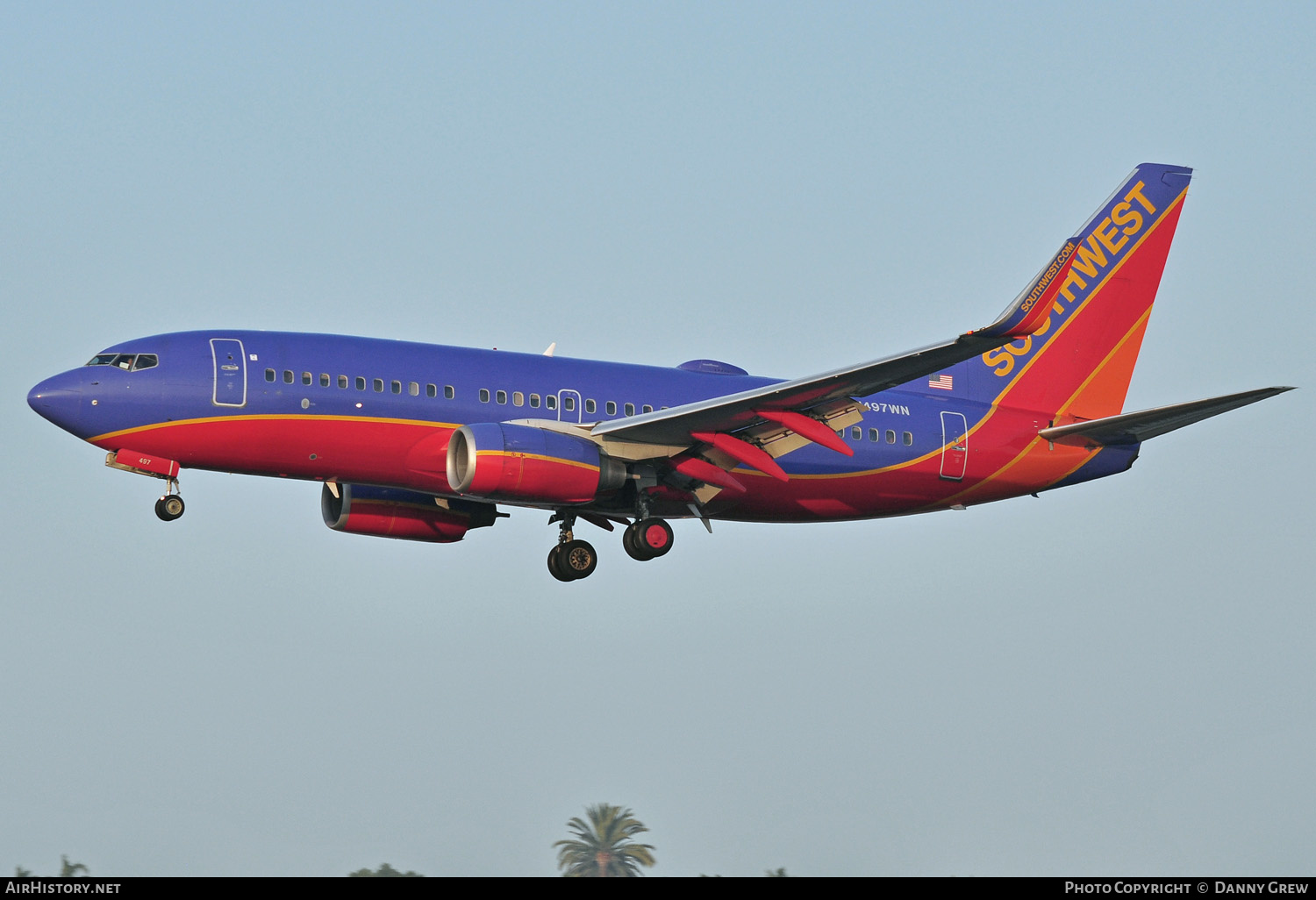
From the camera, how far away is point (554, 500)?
123ft

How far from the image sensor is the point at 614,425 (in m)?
38.0

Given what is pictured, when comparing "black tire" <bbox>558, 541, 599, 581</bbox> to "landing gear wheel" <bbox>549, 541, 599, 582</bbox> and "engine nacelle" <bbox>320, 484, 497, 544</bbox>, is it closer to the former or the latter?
"landing gear wheel" <bbox>549, 541, 599, 582</bbox>

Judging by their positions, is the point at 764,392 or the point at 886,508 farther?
the point at 886,508

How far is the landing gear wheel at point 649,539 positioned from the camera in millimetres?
39625

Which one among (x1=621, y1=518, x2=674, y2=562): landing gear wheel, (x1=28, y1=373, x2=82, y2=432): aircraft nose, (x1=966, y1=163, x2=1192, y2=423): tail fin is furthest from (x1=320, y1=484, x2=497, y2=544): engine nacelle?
(x1=966, y1=163, x2=1192, y2=423): tail fin

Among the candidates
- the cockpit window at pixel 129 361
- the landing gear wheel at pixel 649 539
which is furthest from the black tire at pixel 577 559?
the cockpit window at pixel 129 361

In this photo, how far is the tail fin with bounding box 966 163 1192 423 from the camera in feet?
146

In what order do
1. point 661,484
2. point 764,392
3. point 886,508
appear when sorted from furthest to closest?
point 886,508 < point 661,484 < point 764,392

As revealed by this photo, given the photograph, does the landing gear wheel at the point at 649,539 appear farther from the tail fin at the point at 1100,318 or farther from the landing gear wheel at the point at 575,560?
the tail fin at the point at 1100,318
